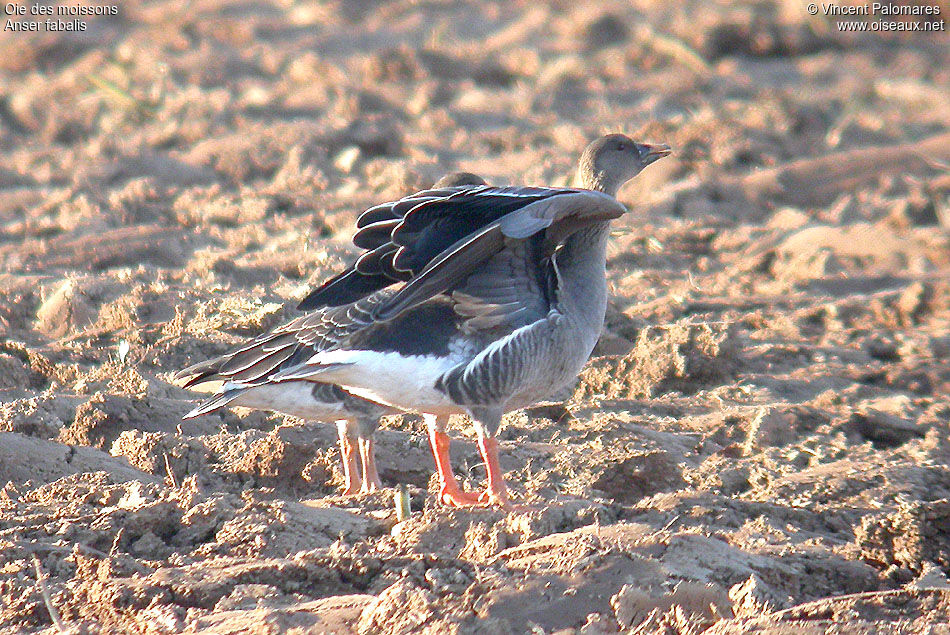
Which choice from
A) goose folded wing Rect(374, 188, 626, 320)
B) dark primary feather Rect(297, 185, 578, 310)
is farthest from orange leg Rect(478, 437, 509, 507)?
dark primary feather Rect(297, 185, 578, 310)

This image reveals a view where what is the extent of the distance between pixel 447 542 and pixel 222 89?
1028cm

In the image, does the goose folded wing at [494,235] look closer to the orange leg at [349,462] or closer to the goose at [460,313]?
the goose at [460,313]

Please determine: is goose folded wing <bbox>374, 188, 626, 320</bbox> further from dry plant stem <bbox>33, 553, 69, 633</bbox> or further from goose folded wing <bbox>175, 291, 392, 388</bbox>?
dry plant stem <bbox>33, 553, 69, 633</bbox>

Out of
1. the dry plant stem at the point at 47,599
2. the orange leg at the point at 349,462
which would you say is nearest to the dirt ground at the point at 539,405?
the dry plant stem at the point at 47,599

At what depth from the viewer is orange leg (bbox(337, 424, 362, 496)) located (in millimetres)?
6359

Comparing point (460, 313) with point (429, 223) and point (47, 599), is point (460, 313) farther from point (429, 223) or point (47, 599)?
point (47, 599)

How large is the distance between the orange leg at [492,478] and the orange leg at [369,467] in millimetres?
494

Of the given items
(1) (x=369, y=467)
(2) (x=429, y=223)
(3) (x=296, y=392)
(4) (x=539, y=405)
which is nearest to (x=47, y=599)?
(3) (x=296, y=392)

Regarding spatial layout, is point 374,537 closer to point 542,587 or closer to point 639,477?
point 542,587

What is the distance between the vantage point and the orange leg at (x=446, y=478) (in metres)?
6.10

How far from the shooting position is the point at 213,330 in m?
8.07

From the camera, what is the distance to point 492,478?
608 cm

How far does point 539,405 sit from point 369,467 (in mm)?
1518

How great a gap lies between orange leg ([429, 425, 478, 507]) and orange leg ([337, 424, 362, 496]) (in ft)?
1.22
